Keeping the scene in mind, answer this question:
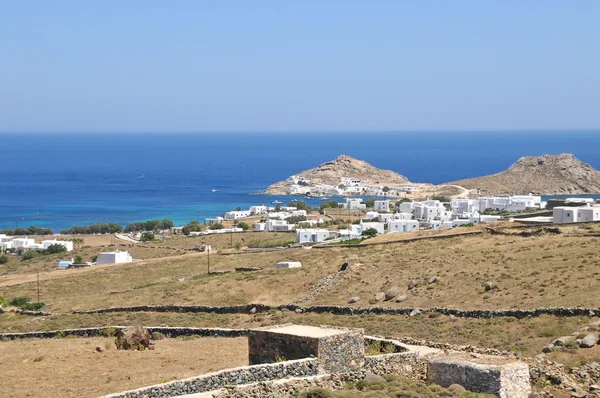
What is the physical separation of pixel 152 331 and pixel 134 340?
340cm

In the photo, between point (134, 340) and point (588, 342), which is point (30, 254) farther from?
point (588, 342)

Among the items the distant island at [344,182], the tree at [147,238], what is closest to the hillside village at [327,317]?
the tree at [147,238]

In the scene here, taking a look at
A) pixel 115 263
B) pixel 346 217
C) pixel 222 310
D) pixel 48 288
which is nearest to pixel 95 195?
pixel 346 217

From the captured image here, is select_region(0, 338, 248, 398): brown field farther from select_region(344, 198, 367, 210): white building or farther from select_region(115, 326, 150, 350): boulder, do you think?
select_region(344, 198, 367, 210): white building

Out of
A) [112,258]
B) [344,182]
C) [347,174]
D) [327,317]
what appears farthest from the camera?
[347,174]

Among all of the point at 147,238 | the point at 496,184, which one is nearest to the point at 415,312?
the point at 147,238

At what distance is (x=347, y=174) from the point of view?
17588 centimetres

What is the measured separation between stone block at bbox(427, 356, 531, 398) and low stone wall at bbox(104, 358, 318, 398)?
2.08 m

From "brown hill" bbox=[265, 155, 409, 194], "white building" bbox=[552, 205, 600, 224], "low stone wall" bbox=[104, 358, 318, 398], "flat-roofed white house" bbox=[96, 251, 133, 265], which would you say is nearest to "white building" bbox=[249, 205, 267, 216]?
"brown hill" bbox=[265, 155, 409, 194]

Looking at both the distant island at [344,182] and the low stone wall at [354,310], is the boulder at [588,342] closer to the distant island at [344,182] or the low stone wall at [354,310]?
the low stone wall at [354,310]

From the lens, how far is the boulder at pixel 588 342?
66.2 ft

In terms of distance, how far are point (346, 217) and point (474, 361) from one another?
3441 inches

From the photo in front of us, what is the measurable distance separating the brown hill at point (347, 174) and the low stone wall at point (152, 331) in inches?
5317

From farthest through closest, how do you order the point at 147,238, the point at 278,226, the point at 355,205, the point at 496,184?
the point at 496,184 < the point at 355,205 < the point at 278,226 < the point at 147,238
